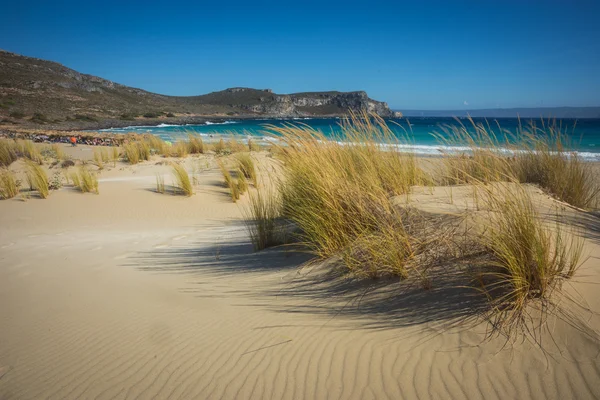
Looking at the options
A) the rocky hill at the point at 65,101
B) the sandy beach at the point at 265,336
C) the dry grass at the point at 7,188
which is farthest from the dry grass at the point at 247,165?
the rocky hill at the point at 65,101

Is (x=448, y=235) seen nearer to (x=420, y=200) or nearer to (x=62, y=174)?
(x=420, y=200)

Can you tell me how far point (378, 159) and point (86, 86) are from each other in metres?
63.1

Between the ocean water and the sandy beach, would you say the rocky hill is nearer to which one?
the ocean water

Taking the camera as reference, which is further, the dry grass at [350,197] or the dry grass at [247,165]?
the dry grass at [247,165]

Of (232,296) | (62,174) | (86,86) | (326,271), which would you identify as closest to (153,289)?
(232,296)

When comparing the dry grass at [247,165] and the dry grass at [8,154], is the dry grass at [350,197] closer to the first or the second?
the dry grass at [247,165]

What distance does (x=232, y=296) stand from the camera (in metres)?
2.83

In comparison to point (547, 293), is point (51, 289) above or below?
below

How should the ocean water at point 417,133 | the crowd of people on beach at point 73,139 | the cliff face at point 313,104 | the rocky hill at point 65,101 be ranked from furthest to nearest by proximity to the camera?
the cliff face at point 313,104 < the rocky hill at point 65,101 < the crowd of people on beach at point 73,139 < the ocean water at point 417,133

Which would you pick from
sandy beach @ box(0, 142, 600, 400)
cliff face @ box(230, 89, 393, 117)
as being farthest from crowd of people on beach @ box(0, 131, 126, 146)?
cliff face @ box(230, 89, 393, 117)

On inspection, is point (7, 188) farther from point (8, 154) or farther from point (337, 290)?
point (337, 290)

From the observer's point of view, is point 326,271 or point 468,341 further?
point 326,271

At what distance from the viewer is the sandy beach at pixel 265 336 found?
1622 millimetres

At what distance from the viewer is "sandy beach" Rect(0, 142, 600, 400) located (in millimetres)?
1622
